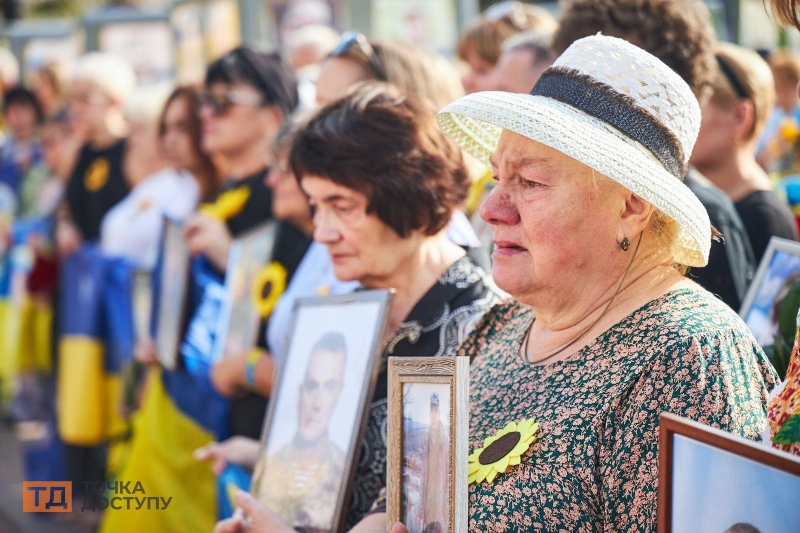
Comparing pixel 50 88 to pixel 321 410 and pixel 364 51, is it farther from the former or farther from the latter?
pixel 321 410

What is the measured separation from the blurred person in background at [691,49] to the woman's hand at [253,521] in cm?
140

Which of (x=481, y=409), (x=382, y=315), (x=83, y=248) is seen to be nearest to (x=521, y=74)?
(x=382, y=315)

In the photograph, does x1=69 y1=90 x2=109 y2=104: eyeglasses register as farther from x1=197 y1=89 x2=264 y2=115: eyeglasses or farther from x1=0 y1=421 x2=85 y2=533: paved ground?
x1=197 y1=89 x2=264 y2=115: eyeglasses

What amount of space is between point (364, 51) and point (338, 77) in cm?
15

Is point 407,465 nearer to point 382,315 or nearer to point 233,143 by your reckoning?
point 382,315

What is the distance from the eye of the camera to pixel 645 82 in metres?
2.14

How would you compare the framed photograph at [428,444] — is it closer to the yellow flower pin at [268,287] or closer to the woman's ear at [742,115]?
the yellow flower pin at [268,287]

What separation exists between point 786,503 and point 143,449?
3619 mm

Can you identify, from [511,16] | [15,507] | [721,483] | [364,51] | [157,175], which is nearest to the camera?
[721,483]

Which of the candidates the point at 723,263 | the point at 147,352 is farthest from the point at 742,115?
the point at 147,352

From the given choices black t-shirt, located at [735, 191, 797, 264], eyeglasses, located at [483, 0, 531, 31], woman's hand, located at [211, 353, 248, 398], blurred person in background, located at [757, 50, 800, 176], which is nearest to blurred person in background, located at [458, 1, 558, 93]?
eyeglasses, located at [483, 0, 531, 31]

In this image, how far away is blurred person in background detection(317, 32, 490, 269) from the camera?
3947 millimetres

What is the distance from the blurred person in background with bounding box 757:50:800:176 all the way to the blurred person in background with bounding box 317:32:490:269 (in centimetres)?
162

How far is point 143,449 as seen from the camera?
454 cm
